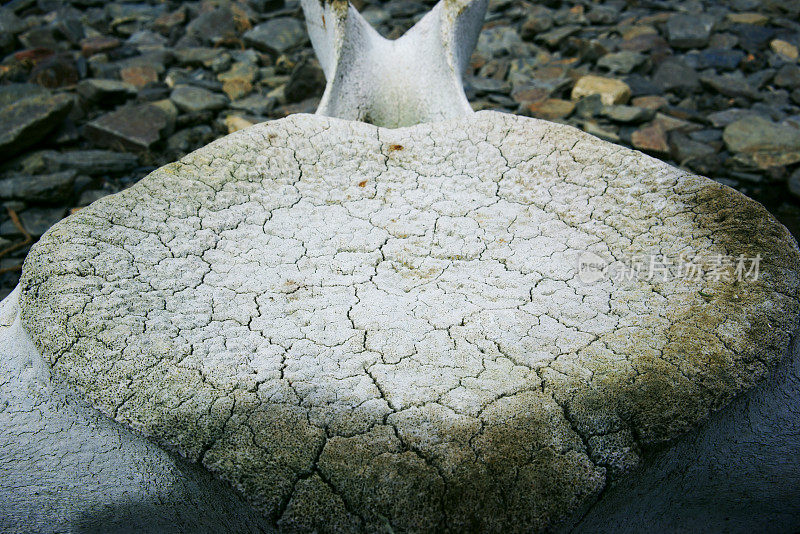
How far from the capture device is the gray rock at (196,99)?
3.60 metres

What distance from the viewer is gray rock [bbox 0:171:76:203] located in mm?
2867

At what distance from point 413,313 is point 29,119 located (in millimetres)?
2784

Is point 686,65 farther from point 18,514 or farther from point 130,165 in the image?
point 18,514

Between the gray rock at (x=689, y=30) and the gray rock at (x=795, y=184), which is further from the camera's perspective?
the gray rock at (x=689, y=30)

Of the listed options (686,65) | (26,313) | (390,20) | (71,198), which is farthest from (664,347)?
(390,20)

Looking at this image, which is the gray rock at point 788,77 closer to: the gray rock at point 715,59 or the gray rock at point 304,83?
the gray rock at point 715,59

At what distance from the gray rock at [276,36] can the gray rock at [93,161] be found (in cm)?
144

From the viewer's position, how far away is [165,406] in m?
1.09

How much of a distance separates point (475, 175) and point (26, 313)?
3.59 feet

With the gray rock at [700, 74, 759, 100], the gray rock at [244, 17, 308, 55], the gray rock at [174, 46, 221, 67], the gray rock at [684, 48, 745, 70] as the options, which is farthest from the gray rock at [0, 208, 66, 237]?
the gray rock at [684, 48, 745, 70]

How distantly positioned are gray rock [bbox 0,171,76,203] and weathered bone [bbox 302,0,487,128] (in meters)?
1.45

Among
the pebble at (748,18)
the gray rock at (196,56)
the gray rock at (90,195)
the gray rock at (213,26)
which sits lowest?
the gray rock at (90,195)

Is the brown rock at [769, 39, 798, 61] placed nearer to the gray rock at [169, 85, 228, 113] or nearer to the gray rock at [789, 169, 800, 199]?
the gray rock at [789, 169, 800, 199]

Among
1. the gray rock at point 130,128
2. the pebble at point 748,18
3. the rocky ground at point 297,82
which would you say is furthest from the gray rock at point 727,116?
the gray rock at point 130,128
